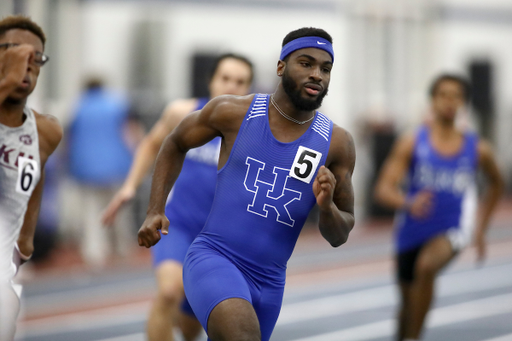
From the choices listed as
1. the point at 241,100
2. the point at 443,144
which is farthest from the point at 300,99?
the point at 443,144

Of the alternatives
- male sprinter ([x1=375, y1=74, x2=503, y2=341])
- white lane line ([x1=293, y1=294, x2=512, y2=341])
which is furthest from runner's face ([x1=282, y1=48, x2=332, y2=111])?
white lane line ([x1=293, y1=294, x2=512, y2=341])

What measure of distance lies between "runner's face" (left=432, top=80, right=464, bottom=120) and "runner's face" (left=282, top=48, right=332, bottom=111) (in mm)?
3201

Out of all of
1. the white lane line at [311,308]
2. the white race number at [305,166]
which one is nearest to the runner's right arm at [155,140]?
the white race number at [305,166]

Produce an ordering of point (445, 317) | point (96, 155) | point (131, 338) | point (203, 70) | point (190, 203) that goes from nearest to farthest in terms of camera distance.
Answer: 1. point (190, 203)
2. point (131, 338)
3. point (445, 317)
4. point (96, 155)
5. point (203, 70)

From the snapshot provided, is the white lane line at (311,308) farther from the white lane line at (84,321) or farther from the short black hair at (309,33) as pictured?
the short black hair at (309,33)

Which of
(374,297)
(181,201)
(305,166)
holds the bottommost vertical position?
(374,297)

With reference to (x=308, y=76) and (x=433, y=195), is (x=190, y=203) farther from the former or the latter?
(x=433, y=195)

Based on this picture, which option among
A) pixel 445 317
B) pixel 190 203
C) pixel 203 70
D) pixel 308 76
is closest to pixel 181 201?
pixel 190 203

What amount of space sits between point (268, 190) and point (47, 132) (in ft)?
4.32

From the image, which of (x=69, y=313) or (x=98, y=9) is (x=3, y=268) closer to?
(x=69, y=313)

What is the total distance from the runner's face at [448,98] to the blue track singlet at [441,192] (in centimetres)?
28

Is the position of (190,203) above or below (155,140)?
below

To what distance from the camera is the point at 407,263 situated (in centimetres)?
731

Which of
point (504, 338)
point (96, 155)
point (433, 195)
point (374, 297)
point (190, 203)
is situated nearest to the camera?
point (190, 203)
